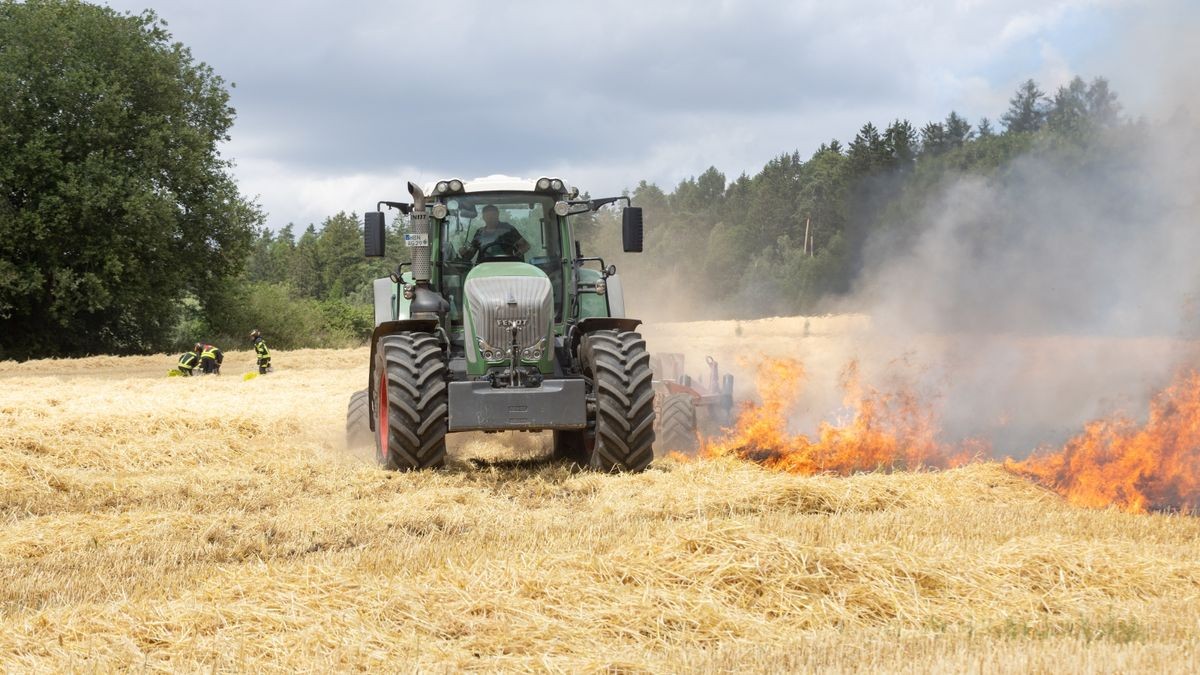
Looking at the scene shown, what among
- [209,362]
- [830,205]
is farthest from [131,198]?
[830,205]

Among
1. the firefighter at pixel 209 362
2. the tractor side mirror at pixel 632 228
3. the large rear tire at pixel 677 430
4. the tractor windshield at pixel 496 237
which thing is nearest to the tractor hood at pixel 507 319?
the tractor windshield at pixel 496 237

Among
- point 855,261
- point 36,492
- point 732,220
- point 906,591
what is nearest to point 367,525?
point 36,492

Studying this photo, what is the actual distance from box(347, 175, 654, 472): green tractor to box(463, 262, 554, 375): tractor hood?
0.01 metres

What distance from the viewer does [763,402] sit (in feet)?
44.7

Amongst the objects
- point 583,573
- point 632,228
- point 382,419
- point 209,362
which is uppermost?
point 632,228

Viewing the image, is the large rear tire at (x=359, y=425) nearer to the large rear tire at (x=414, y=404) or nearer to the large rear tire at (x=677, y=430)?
the large rear tire at (x=414, y=404)

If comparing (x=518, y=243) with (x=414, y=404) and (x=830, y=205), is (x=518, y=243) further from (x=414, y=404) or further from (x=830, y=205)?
(x=830, y=205)

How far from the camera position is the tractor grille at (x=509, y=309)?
33.4 ft

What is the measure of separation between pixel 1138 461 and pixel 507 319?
516 cm

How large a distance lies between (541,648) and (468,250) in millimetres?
6702

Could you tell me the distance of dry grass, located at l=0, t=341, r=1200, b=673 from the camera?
484cm

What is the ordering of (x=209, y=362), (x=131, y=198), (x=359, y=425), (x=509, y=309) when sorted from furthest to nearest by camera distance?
(x=131, y=198)
(x=209, y=362)
(x=359, y=425)
(x=509, y=309)

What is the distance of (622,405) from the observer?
994 centimetres

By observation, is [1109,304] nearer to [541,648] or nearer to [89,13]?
[541,648]
